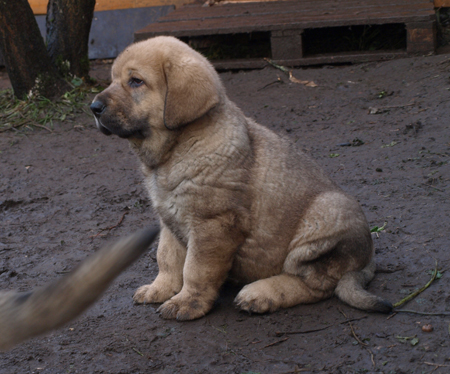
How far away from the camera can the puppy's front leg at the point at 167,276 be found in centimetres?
395

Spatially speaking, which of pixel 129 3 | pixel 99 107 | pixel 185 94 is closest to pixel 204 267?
pixel 185 94

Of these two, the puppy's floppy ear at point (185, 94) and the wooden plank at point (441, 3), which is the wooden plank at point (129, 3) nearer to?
the wooden plank at point (441, 3)

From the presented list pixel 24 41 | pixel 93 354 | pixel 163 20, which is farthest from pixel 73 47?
pixel 93 354

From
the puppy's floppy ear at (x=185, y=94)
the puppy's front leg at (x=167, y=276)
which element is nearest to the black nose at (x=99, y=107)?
the puppy's floppy ear at (x=185, y=94)

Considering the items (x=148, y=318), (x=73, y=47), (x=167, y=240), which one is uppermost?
(x=73, y=47)

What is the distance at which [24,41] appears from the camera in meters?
7.57

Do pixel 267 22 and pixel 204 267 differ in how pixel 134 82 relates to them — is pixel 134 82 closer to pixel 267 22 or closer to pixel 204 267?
pixel 204 267

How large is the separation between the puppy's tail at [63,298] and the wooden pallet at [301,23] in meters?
7.12

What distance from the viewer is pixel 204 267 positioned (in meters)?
3.55

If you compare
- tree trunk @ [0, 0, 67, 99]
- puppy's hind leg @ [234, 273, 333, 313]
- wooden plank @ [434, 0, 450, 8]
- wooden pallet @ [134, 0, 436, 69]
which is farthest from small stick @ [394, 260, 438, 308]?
wooden plank @ [434, 0, 450, 8]

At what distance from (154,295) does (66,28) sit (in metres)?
5.54

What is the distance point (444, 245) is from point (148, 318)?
2144 millimetres

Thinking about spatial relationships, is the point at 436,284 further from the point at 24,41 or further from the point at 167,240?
the point at 24,41

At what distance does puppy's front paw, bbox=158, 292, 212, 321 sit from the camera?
3627mm
